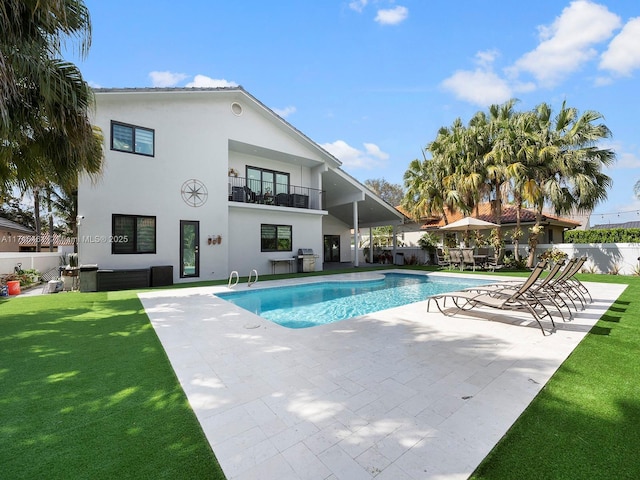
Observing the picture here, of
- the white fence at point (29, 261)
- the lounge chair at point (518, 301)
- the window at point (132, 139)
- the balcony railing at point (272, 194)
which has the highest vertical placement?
the window at point (132, 139)

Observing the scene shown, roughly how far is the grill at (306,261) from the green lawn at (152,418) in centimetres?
1159

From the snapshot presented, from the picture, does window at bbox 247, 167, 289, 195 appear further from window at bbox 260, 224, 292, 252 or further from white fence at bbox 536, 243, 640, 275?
white fence at bbox 536, 243, 640, 275

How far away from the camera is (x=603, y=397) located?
116 inches

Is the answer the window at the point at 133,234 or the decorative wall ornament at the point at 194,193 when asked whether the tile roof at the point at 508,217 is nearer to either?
the decorative wall ornament at the point at 194,193

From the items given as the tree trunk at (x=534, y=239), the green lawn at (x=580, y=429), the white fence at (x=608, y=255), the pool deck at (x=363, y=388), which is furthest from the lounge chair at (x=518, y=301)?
the white fence at (x=608, y=255)

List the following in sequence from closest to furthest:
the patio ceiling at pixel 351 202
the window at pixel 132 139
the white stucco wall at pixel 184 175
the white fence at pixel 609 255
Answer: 1. the white stucco wall at pixel 184 175
2. the window at pixel 132 139
3. the white fence at pixel 609 255
4. the patio ceiling at pixel 351 202

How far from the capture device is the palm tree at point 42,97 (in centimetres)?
421

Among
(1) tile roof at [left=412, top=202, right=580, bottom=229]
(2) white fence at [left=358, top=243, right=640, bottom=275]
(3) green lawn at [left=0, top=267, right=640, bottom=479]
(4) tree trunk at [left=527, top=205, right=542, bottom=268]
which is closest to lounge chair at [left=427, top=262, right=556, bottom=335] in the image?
(3) green lawn at [left=0, top=267, right=640, bottom=479]

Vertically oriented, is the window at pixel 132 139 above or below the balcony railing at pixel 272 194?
above

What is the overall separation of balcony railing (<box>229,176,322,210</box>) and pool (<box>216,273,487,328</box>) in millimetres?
5993

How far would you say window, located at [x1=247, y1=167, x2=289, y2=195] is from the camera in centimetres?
1634

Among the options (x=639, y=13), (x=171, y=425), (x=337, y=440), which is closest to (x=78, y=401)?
(x=171, y=425)

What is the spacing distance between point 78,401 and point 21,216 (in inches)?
1499

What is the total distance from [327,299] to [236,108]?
432 inches
